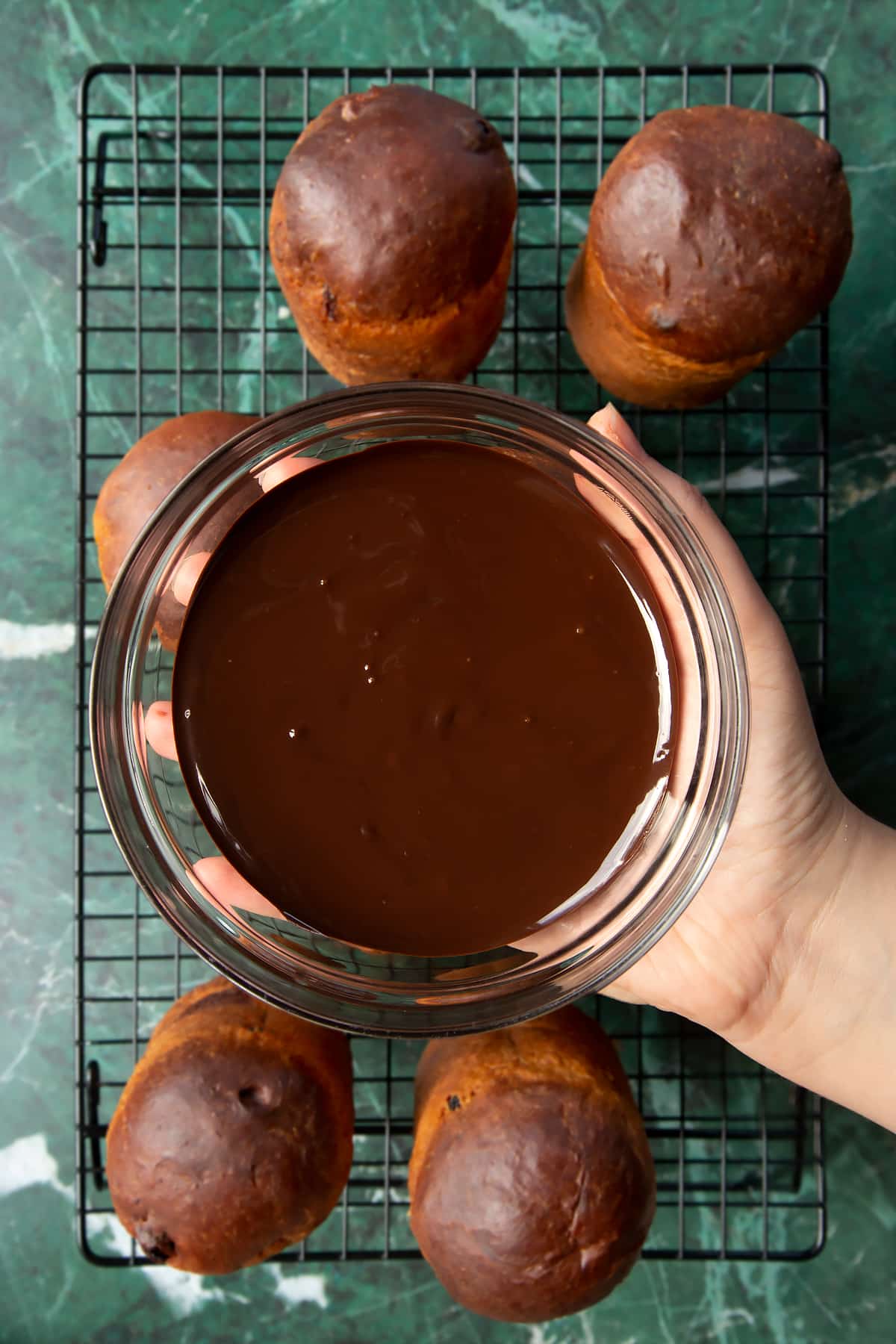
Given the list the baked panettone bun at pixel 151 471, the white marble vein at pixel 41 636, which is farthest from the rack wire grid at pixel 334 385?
the baked panettone bun at pixel 151 471

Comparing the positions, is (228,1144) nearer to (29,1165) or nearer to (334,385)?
(29,1165)

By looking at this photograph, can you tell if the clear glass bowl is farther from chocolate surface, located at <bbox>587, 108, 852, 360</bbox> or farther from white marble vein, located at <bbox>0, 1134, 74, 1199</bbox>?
white marble vein, located at <bbox>0, 1134, 74, 1199</bbox>

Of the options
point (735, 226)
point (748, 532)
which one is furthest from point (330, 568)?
point (748, 532)

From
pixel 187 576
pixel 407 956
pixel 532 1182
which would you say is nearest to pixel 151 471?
pixel 187 576

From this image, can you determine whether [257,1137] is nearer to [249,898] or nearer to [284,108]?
[249,898]

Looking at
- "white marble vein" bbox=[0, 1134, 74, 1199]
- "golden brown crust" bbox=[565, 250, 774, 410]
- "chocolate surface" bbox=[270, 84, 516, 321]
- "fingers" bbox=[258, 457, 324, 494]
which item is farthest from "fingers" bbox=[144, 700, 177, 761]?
"white marble vein" bbox=[0, 1134, 74, 1199]

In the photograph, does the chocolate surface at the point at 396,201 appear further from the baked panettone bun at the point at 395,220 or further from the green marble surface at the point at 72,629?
the green marble surface at the point at 72,629

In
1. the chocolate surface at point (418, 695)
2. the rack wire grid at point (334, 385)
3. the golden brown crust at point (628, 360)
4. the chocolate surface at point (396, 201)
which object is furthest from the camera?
the rack wire grid at point (334, 385)
